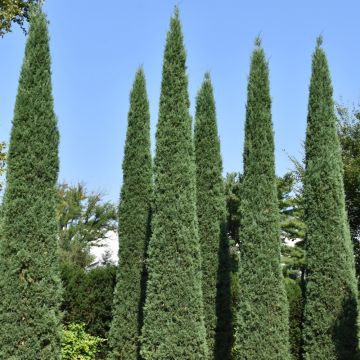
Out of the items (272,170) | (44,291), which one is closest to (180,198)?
(272,170)

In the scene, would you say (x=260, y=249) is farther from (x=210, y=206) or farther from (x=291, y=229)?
(x=291, y=229)

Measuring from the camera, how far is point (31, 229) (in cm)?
907

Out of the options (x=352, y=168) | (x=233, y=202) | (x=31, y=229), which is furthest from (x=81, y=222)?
(x=31, y=229)

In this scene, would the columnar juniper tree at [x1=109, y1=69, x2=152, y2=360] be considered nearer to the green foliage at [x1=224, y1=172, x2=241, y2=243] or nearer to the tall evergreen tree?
the tall evergreen tree

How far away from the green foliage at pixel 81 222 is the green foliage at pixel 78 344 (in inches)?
716

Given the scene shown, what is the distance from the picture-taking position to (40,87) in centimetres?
978

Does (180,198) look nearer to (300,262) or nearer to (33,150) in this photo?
(33,150)

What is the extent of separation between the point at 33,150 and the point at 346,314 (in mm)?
7022

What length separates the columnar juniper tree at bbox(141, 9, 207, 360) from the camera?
9812mm

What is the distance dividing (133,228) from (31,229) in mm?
4459

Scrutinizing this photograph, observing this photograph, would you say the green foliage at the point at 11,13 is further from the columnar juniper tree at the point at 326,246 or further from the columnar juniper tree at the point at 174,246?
the columnar juniper tree at the point at 326,246

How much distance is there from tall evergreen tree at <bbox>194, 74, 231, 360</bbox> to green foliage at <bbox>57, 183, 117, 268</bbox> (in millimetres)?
19073

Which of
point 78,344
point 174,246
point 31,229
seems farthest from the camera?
point 78,344

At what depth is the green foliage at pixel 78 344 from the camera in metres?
12.6
